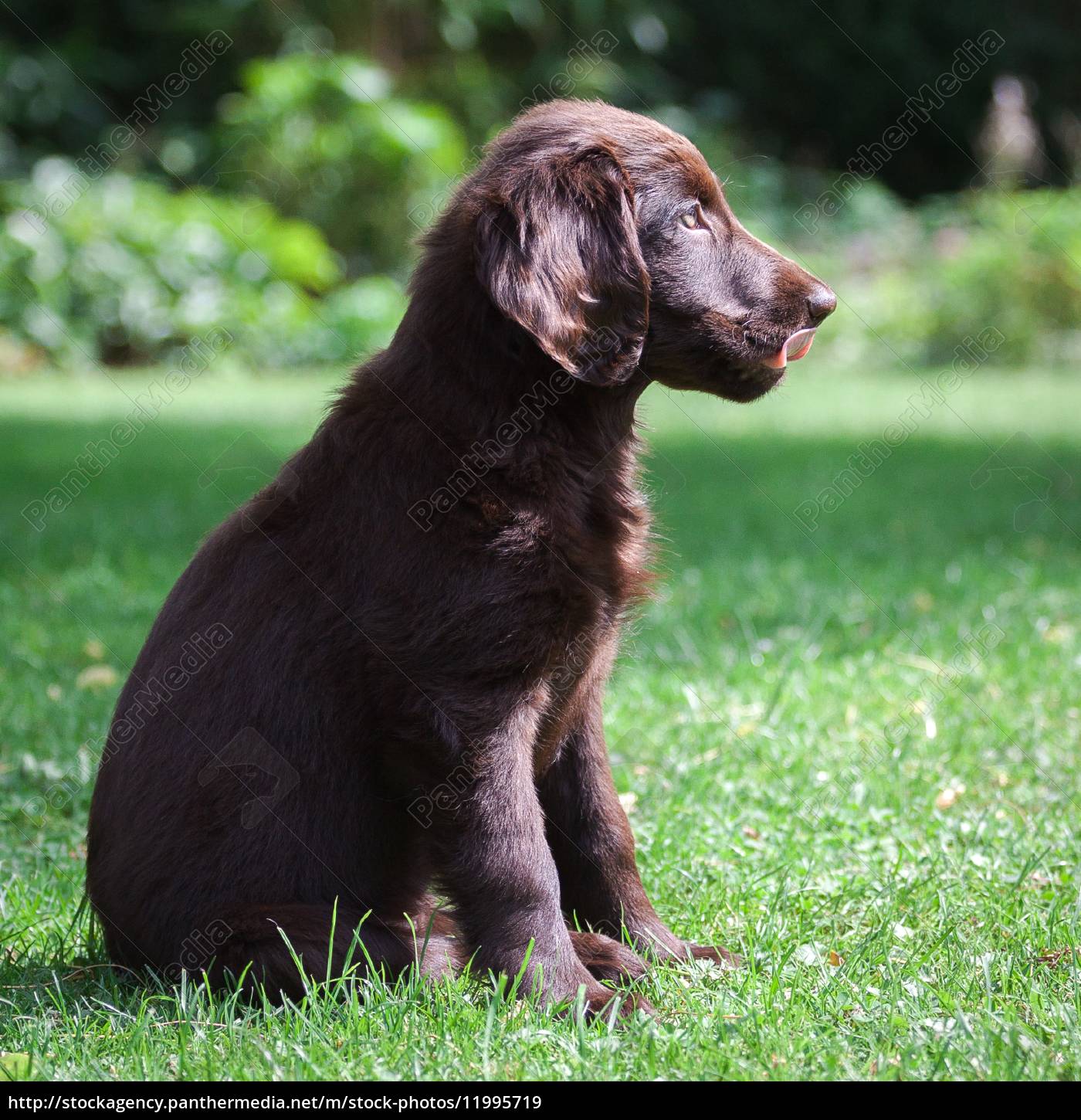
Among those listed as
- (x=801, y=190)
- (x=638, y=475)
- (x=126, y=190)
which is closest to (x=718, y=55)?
(x=801, y=190)

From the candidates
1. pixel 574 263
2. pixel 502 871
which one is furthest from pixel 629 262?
pixel 502 871

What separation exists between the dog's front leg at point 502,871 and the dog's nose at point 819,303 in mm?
1109

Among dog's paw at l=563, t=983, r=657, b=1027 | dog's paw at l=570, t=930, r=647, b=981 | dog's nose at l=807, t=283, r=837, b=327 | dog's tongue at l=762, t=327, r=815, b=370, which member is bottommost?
dog's paw at l=570, t=930, r=647, b=981

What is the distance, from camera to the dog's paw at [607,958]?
2355mm

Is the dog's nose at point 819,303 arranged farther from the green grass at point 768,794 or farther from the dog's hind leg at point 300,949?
the dog's hind leg at point 300,949

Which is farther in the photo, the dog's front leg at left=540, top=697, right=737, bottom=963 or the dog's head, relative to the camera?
the dog's front leg at left=540, top=697, right=737, bottom=963

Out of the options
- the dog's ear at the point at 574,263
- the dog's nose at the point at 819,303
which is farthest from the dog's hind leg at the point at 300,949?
the dog's nose at the point at 819,303

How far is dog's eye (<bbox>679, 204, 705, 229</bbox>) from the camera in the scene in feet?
8.35

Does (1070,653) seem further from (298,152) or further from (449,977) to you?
(298,152)

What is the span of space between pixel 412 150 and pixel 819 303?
11.6 meters

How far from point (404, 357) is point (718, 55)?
68.1 ft

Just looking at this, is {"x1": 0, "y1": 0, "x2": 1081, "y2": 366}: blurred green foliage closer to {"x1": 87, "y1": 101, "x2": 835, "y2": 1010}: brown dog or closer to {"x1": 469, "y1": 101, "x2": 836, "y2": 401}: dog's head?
{"x1": 469, "y1": 101, "x2": 836, "y2": 401}: dog's head

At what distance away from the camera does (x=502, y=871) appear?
2.17 metres
